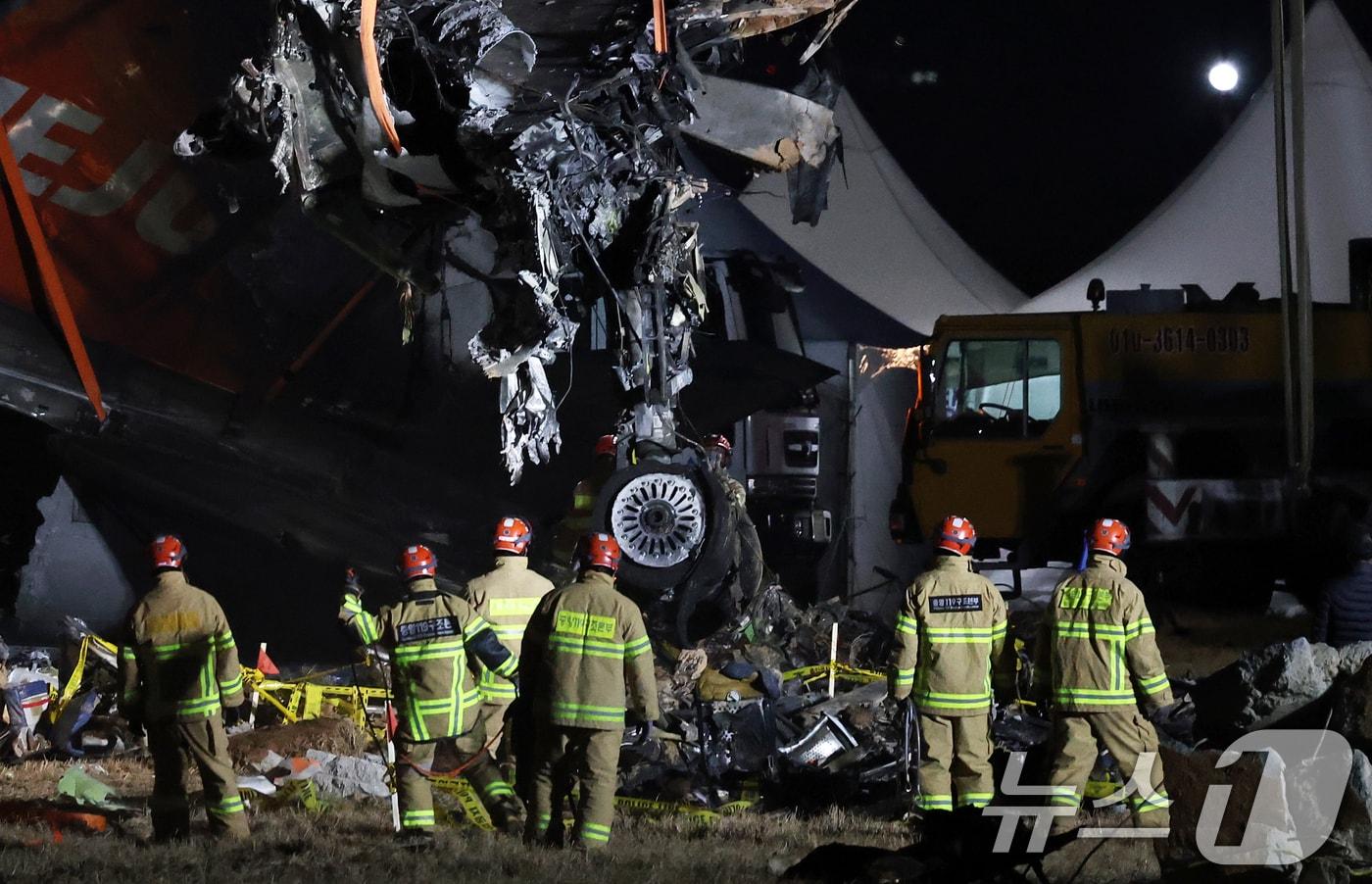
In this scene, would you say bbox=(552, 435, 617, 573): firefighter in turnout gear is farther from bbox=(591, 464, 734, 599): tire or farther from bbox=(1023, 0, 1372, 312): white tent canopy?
bbox=(1023, 0, 1372, 312): white tent canopy

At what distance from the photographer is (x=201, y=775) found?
22.2 feet

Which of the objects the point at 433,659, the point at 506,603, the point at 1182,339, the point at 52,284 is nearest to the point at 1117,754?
the point at 506,603

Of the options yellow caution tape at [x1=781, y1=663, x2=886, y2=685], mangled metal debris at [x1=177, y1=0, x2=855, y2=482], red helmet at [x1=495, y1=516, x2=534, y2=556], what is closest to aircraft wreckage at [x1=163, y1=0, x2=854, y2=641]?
mangled metal debris at [x1=177, y1=0, x2=855, y2=482]

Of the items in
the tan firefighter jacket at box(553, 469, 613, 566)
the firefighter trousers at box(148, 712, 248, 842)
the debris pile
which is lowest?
the firefighter trousers at box(148, 712, 248, 842)

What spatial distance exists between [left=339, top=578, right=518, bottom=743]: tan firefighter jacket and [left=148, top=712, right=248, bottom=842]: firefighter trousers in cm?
89

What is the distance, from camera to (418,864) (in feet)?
20.0

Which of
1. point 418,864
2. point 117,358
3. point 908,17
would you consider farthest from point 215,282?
point 908,17

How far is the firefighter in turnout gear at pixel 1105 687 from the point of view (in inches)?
257

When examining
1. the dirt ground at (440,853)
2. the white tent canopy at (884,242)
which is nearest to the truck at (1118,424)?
the white tent canopy at (884,242)

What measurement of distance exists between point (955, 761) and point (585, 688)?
6.12 feet

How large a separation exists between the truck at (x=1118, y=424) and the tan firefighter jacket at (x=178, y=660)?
7564 mm

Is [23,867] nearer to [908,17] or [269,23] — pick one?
[269,23]

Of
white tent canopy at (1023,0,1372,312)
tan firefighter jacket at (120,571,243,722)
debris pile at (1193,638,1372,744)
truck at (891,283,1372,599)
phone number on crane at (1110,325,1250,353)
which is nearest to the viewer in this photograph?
tan firefighter jacket at (120,571,243,722)

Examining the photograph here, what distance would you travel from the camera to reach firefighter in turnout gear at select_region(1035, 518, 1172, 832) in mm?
6531
